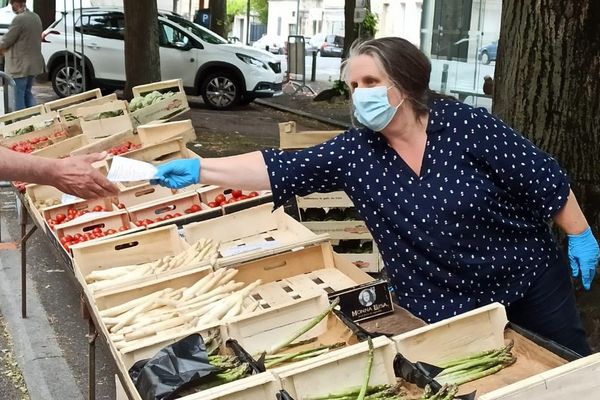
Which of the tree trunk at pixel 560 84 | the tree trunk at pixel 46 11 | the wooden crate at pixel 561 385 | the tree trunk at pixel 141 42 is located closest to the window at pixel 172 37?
the tree trunk at pixel 141 42

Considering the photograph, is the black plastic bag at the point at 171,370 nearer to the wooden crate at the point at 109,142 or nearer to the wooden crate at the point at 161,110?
the wooden crate at the point at 109,142

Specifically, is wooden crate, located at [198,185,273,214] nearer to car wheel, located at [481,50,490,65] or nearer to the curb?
car wheel, located at [481,50,490,65]

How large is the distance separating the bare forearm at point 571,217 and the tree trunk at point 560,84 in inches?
55.7

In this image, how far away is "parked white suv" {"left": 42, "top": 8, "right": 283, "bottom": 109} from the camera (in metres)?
16.6

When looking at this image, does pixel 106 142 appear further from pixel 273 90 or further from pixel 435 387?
pixel 273 90

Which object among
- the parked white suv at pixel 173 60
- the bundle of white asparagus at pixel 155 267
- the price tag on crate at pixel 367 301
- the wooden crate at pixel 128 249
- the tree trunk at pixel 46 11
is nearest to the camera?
the price tag on crate at pixel 367 301

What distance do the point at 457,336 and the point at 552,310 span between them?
21.3 inches

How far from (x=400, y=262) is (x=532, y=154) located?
61cm

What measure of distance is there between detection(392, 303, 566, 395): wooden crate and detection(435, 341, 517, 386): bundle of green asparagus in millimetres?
20

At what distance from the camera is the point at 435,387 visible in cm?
241

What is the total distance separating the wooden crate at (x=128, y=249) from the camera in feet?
13.6

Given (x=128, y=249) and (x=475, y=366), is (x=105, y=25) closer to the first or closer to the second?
(x=128, y=249)

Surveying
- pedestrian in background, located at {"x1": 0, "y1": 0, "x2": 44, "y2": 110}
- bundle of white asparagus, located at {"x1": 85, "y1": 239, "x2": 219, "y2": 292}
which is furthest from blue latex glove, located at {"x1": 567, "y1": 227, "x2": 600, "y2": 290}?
pedestrian in background, located at {"x1": 0, "y1": 0, "x2": 44, "y2": 110}

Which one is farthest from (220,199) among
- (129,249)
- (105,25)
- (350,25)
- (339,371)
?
(350,25)
